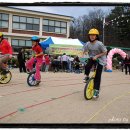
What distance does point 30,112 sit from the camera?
123 inches

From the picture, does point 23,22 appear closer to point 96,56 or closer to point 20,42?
point 20,42

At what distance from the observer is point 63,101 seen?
3.66m

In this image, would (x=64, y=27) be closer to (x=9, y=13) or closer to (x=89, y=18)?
(x=89, y=18)

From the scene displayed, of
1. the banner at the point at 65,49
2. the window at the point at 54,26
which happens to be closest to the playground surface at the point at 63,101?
the banner at the point at 65,49

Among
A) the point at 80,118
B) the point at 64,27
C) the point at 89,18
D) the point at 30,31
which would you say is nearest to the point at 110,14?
the point at 89,18

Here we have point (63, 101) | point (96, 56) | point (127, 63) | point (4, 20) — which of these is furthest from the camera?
point (96, 56)

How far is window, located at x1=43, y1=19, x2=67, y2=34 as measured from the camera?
307cm

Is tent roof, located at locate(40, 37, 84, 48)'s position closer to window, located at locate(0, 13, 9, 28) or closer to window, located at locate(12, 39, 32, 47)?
window, located at locate(12, 39, 32, 47)

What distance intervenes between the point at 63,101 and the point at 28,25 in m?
1.01

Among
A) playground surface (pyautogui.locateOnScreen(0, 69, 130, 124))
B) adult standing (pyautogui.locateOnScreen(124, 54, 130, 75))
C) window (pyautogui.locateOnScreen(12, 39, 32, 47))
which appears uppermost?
window (pyautogui.locateOnScreen(12, 39, 32, 47))

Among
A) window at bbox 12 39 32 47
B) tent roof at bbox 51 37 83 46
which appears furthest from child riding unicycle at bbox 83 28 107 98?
window at bbox 12 39 32 47

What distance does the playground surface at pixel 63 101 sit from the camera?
3.01m

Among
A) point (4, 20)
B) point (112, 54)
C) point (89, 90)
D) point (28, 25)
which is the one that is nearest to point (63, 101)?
point (89, 90)

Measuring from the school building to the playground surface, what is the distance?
55 centimetres
